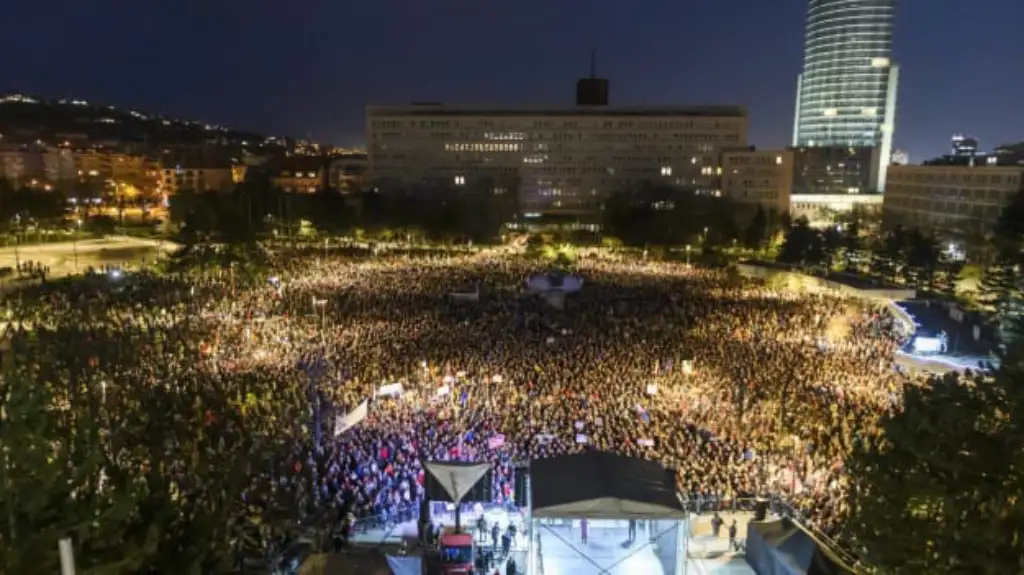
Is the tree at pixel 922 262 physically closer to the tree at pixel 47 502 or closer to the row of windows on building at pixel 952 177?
the row of windows on building at pixel 952 177

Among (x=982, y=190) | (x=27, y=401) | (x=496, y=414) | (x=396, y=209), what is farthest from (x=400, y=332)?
(x=982, y=190)

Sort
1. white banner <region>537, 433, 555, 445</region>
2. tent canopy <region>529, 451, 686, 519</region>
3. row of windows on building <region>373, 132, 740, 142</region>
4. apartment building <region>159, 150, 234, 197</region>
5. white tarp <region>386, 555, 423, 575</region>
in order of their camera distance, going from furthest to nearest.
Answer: apartment building <region>159, 150, 234, 197</region> < row of windows on building <region>373, 132, 740, 142</region> < white banner <region>537, 433, 555, 445</region> < white tarp <region>386, 555, 423, 575</region> < tent canopy <region>529, 451, 686, 519</region>

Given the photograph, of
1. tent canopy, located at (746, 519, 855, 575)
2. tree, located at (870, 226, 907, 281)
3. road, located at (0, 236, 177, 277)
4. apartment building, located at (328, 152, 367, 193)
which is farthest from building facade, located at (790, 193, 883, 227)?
tent canopy, located at (746, 519, 855, 575)

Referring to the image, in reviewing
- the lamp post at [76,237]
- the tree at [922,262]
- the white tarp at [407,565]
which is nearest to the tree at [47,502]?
the white tarp at [407,565]

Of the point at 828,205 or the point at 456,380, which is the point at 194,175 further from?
the point at 456,380

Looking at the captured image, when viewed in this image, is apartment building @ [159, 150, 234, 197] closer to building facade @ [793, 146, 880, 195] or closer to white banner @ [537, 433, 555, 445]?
building facade @ [793, 146, 880, 195]
